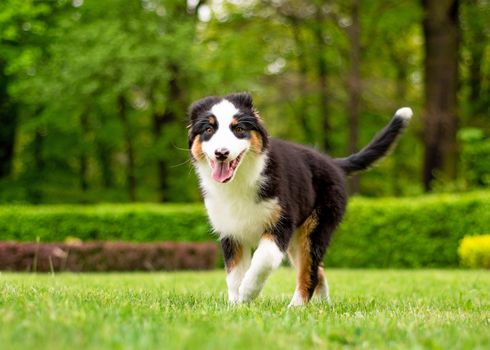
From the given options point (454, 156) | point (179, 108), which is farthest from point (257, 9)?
point (454, 156)

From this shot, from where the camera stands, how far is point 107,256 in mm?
15906

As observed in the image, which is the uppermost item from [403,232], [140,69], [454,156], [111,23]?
[111,23]

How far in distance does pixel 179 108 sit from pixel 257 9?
526 cm

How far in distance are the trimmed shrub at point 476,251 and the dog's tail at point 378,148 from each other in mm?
8633

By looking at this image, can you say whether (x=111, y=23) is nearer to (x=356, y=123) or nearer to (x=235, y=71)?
(x=235, y=71)

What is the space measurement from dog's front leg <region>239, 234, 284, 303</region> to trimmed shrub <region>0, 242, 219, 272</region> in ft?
29.2

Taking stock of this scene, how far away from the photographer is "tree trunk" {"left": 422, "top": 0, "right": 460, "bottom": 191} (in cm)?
2303

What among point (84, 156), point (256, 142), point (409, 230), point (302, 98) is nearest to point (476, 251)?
point (409, 230)

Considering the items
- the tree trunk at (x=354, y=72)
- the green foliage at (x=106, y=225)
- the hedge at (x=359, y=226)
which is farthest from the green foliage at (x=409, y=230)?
the green foliage at (x=106, y=225)

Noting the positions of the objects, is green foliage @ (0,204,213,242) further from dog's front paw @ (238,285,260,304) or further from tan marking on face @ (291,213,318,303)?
dog's front paw @ (238,285,260,304)

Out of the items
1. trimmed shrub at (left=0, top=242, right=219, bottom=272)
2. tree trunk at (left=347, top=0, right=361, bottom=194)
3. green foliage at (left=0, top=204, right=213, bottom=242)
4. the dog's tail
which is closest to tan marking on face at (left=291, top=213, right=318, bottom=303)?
the dog's tail

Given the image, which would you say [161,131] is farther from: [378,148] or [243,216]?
[243,216]

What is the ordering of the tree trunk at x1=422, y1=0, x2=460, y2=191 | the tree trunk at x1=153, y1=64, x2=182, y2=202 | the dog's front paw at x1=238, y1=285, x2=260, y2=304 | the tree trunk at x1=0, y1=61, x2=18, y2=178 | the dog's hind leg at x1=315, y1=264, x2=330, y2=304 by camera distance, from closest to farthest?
1. the dog's front paw at x1=238, y1=285, x2=260, y2=304
2. the dog's hind leg at x1=315, y1=264, x2=330, y2=304
3. the tree trunk at x1=422, y1=0, x2=460, y2=191
4. the tree trunk at x1=0, y1=61, x2=18, y2=178
5. the tree trunk at x1=153, y1=64, x2=182, y2=202

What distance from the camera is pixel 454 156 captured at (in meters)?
23.3
